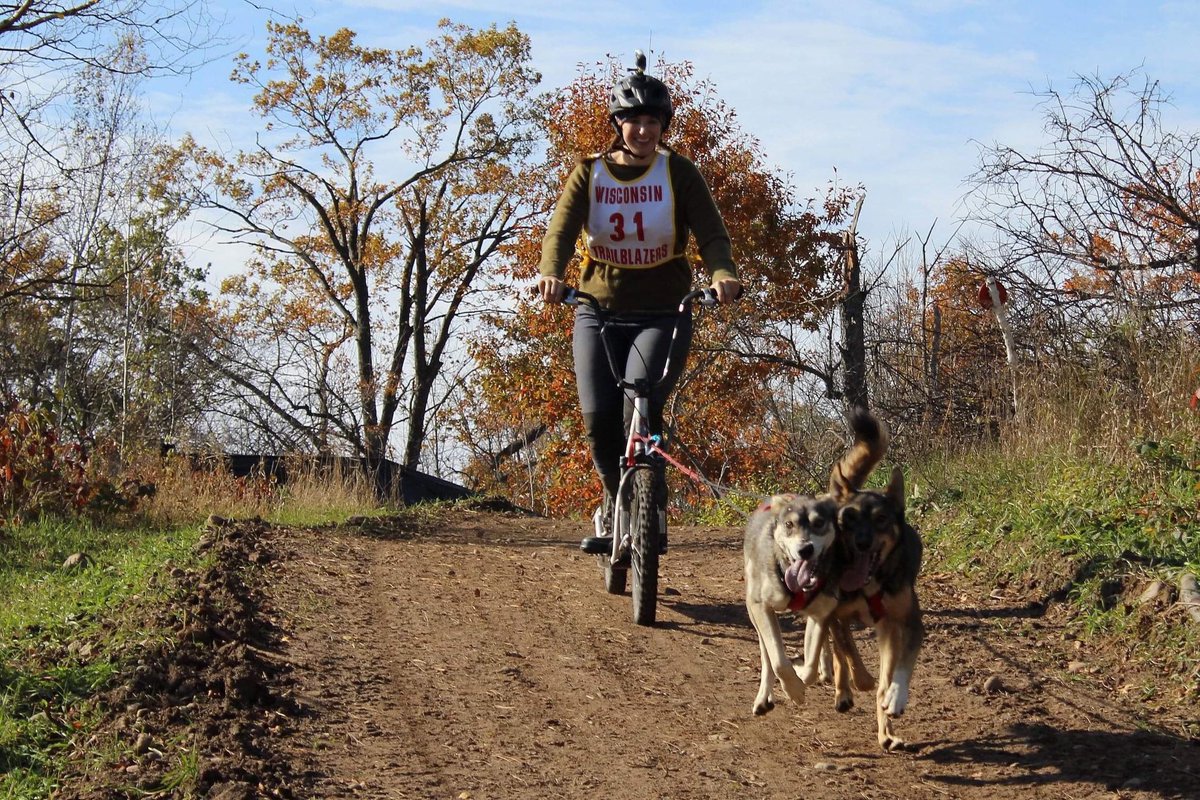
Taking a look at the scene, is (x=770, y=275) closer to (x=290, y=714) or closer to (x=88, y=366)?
(x=88, y=366)

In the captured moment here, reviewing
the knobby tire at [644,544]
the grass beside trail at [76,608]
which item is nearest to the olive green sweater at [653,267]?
the knobby tire at [644,544]

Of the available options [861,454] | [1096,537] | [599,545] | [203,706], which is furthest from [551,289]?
[1096,537]

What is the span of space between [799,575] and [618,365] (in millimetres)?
2263

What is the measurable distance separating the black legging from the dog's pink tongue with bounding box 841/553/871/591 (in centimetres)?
197

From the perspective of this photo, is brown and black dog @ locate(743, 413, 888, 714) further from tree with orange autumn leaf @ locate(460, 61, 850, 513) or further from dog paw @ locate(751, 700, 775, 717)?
tree with orange autumn leaf @ locate(460, 61, 850, 513)

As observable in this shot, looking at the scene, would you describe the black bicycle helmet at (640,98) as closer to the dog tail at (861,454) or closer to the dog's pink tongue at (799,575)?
the dog tail at (861,454)

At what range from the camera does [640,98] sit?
593 cm

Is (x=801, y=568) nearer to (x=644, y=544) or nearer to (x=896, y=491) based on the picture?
(x=896, y=491)

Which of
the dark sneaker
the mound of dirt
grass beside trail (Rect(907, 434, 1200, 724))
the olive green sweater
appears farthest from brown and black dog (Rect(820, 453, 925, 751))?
the dark sneaker

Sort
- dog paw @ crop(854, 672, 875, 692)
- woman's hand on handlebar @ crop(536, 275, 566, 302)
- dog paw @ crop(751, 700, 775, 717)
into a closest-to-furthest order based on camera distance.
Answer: dog paw @ crop(751, 700, 775, 717)
dog paw @ crop(854, 672, 875, 692)
woman's hand on handlebar @ crop(536, 275, 566, 302)

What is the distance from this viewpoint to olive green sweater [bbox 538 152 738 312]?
615 centimetres

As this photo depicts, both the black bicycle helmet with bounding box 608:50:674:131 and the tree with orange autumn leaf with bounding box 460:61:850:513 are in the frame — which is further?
the tree with orange autumn leaf with bounding box 460:61:850:513

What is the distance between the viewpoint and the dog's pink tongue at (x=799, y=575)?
4.13 m

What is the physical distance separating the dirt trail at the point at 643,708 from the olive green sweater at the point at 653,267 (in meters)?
1.66
